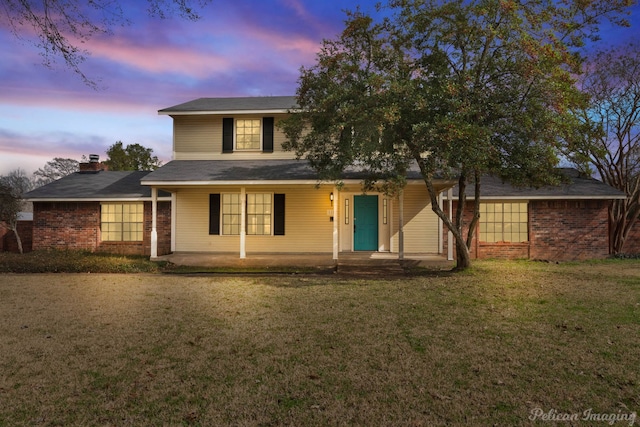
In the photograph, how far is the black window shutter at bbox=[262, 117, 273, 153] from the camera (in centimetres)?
1488

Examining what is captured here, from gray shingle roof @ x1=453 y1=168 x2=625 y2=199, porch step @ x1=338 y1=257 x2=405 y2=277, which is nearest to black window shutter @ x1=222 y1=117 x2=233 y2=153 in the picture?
porch step @ x1=338 y1=257 x2=405 y2=277

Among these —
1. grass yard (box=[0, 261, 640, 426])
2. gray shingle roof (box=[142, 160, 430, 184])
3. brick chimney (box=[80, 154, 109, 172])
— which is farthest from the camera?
brick chimney (box=[80, 154, 109, 172])

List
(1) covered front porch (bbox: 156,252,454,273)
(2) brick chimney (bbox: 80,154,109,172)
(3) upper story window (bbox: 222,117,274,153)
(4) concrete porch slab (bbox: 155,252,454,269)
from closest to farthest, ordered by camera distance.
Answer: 1. (1) covered front porch (bbox: 156,252,454,273)
2. (4) concrete porch slab (bbox: 155,252,454,269)
3. (3) upper story window (bbox: 222,117,274,153)
4. (2) brick chimney (bbox: 80,154,109,172)

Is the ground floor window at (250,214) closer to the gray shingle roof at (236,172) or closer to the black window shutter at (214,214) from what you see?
the black window shutter at (214,214)

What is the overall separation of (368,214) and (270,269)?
423cm

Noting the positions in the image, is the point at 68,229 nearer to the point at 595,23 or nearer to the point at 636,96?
the point at 595,23

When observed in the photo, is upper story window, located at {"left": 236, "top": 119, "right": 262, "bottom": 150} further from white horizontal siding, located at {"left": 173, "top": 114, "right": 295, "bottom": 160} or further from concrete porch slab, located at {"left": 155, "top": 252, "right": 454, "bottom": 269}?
concrete porch slab, located at {"left": 155, "top": 252, "right": 454, "bottom": 269}

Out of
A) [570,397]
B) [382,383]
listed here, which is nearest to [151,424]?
[382,383]

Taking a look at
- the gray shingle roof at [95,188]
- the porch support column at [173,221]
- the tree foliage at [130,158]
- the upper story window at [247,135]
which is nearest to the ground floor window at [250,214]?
the porch support column at [173,221]

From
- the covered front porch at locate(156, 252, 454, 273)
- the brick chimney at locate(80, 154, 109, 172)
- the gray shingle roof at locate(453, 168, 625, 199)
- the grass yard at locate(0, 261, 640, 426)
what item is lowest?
the grass yard at locate(0, 261, 640, 426)

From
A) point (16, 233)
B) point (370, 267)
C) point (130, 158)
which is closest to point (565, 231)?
point (370, 267)

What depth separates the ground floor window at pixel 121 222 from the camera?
52.3ft

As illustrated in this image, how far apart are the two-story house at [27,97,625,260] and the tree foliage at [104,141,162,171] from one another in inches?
575

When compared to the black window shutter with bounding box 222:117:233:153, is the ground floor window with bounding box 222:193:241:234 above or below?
below
